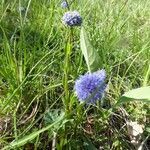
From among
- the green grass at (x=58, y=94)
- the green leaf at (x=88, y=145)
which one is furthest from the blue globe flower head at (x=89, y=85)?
the green leaf at (x=88, y=145)

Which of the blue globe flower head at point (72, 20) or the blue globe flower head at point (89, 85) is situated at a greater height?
the blue globe flower head at point (72, 20)

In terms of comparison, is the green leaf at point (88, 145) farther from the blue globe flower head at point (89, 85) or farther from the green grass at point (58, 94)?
the blue globe flower head at point (89, 85)

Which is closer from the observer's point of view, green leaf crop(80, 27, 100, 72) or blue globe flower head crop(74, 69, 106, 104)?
blue globe flower head crop(74, 69, 106, 104)

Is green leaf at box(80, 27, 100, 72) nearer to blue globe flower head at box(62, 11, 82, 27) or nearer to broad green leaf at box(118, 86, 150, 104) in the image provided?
blue globe flower head at box(62, 11, 82, 27)

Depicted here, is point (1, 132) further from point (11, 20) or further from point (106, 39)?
point (11, 20)

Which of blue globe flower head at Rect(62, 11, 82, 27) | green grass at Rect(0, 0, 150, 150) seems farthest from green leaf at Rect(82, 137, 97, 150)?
blue globe flower head at Rect(62, 11, 82, 27)

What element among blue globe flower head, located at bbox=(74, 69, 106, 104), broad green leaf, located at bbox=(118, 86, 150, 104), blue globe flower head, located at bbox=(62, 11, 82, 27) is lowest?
broad green leaf, located at bbox=(118, 86, 150, 104)

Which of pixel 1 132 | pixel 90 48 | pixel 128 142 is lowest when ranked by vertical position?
pixel 128 142

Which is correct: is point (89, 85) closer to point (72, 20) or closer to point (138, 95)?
point (138, 95)

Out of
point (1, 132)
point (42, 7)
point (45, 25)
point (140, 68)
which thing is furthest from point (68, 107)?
point (42, 7)

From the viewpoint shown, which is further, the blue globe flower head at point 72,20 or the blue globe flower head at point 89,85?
the blue globe flower head at point 72,20

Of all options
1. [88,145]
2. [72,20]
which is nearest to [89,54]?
[72,20]
